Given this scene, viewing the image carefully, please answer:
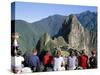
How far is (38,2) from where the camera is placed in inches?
75.7

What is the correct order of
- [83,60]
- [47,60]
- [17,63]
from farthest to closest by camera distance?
[83,60] < [47,60] < [17,63]

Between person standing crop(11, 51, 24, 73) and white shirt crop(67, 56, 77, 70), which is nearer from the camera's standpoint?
person standing crop(11, 51, 24, 73)

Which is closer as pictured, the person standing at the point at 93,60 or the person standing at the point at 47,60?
the person standing at the point at 47,60

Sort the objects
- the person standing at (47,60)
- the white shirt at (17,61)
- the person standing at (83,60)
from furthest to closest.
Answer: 1. the person standing at (83,60)
2. the person standing at (47,60)
3. the white shirt at (17,61)

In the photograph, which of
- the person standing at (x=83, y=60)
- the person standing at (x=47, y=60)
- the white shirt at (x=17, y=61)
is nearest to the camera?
the white shirt at (x=17, y=61)

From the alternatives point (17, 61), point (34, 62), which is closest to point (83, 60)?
point (34, 62)

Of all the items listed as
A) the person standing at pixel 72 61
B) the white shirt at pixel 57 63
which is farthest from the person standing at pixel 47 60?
the person standing at pixel 72 61

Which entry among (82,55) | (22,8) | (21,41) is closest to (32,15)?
(22,8)

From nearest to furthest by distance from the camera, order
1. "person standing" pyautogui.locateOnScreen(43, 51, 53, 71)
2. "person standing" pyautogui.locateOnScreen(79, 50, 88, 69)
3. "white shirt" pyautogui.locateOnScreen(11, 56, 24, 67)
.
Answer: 1. "white shirt" pyautogui.locateOnScreen(11, 56, 24, 67)
2. "person standing" pyautogui.locateOnScreen(43, 51, 53, 71)
3. "person standing" pyautogui.locateOnScreen(79, 50, 88, 69)

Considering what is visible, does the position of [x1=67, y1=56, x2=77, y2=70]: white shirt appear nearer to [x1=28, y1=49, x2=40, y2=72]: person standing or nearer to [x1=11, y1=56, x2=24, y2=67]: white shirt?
[x1=28, y1=49, x2=40, y2=72]: person standing

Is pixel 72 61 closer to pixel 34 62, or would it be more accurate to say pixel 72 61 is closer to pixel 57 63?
pixel 57 63

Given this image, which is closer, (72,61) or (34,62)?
(34,62)

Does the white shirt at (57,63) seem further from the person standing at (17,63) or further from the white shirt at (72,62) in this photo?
the person standing at (17,63)

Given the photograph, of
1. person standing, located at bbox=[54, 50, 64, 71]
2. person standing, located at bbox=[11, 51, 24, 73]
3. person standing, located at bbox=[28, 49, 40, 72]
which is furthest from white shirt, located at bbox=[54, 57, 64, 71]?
person standing, located at bbox=[11, 51, 24, 73]
